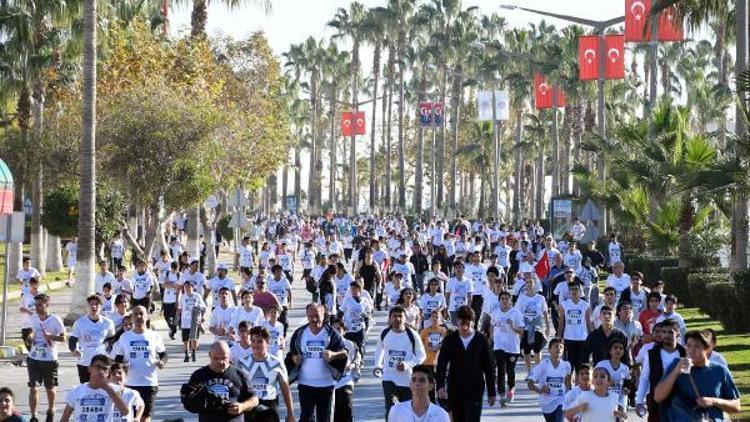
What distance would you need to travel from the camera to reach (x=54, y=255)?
5062 centimetres

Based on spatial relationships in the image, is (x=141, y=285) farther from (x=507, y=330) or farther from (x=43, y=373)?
(x=507, y=330)

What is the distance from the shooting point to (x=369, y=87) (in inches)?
4941

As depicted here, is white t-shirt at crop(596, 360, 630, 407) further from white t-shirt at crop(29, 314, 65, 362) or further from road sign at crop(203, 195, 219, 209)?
road sign at crop(203, 195, 219, 209)

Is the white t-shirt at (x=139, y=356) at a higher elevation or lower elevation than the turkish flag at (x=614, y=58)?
lower

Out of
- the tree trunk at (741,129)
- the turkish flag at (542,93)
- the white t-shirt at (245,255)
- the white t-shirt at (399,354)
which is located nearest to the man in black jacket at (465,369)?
the white t-shirt at (399,354)

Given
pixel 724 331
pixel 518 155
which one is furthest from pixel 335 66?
pixel 724 331

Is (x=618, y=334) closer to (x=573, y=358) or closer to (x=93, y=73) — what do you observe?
(x=573, y=358)

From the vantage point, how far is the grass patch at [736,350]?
19.0 m

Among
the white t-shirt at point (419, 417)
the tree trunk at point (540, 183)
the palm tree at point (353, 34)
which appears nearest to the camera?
the white t-shirt at point (419, 417)

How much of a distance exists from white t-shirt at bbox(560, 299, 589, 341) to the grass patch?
7.08ft

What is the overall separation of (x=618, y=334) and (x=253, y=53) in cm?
4234

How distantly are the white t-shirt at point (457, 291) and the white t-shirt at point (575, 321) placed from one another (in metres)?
4.40

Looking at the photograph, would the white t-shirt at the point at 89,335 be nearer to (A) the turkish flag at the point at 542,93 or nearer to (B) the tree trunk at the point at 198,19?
(B) the tree trunk at the point at 198,19

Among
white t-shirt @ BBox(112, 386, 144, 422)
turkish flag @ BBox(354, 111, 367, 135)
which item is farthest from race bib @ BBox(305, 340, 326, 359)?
turkish flag @ BBox(354, 111, 367, 135)
